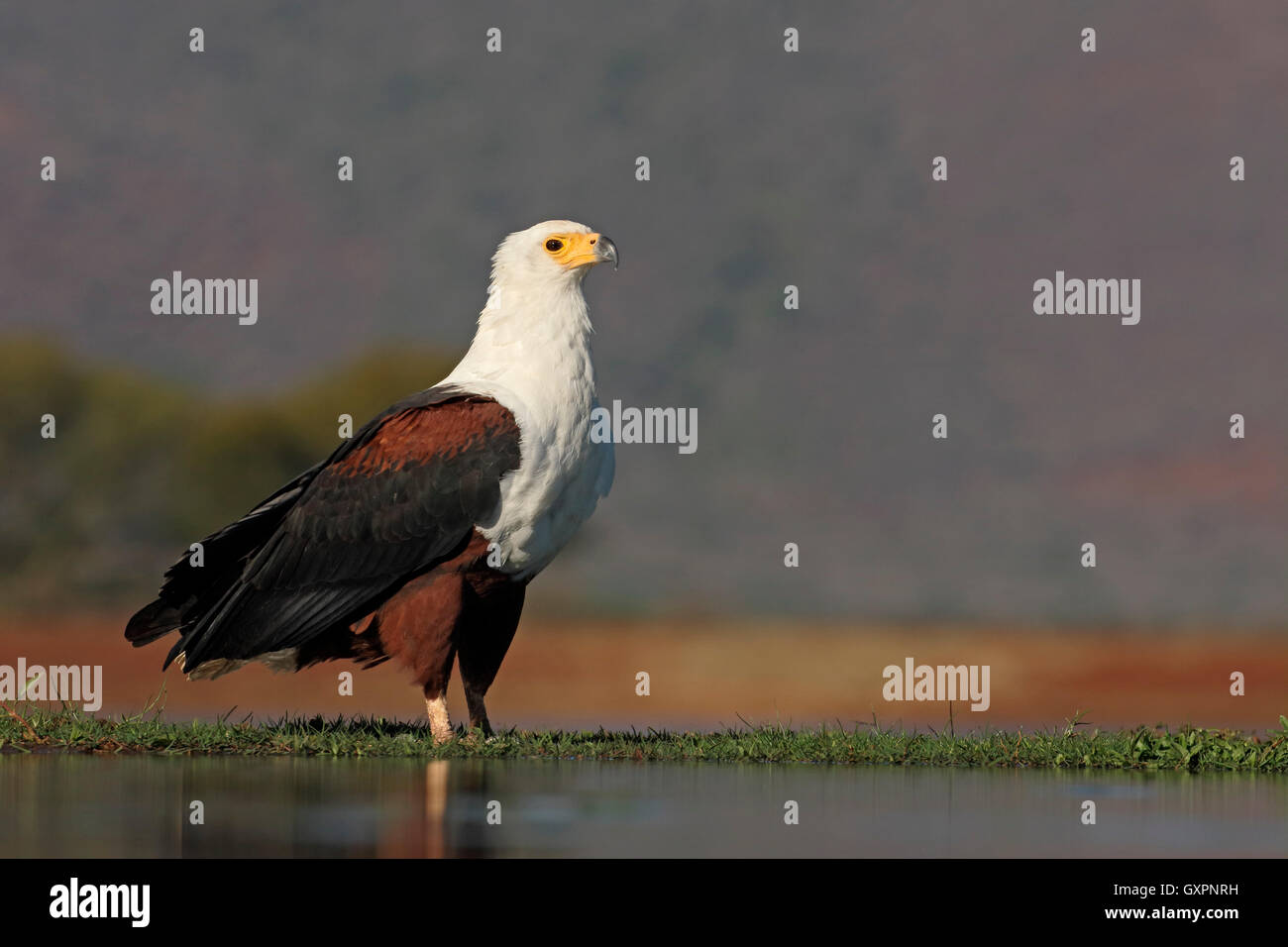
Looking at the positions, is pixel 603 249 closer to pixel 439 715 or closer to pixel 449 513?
pixel 449 513

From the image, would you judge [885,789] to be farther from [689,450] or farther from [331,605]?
[331,605]

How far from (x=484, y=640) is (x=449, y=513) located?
1.24 meters

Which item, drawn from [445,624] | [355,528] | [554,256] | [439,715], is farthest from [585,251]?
[439,715]

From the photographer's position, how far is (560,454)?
33.6ft

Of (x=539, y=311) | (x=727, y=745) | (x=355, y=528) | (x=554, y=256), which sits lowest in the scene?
(x=727, y=745)

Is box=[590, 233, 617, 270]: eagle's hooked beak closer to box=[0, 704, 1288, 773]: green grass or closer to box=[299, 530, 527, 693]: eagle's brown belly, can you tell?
box=[299, 530, 527, 693]: eagle's brown belly

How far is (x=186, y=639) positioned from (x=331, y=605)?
1.47 metres

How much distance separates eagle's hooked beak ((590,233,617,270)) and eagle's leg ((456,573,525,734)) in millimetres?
2560

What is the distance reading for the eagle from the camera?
1018 cm

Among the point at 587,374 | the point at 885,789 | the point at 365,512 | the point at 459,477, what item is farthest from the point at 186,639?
the point at 885,789

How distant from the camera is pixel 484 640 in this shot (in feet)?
35.7

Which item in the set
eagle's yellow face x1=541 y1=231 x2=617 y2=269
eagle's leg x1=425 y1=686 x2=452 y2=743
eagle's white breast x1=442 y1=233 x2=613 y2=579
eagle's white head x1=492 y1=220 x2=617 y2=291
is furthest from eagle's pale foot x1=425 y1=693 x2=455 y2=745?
eagle's yellow face x1=541 y1=231 x2=617 y2=269

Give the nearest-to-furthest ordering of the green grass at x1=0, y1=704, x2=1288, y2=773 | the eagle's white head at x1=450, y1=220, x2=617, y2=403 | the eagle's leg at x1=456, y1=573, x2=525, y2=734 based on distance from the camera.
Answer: the green grass at x1=0, y1=704, x2=1288, y2=773 → the eagle's white head at x1=450, y1=220, x2=617, y2=403 → the eagle's leg at x1=456, y1=573, x2=525, y2=734

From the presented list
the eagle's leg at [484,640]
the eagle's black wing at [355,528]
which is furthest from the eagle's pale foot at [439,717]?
the eagle's black wing at [355,528]
